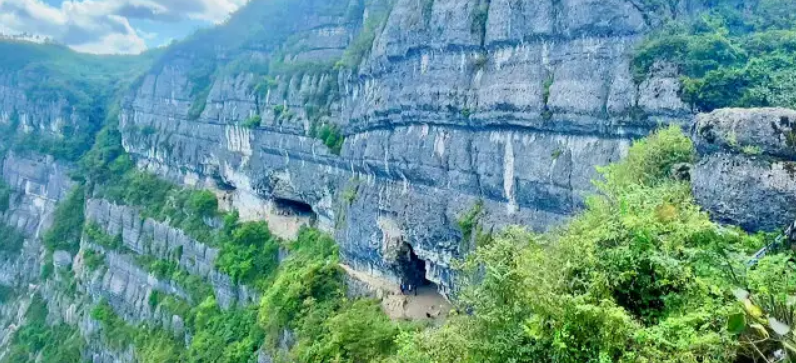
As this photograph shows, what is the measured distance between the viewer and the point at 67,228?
52.9 metres

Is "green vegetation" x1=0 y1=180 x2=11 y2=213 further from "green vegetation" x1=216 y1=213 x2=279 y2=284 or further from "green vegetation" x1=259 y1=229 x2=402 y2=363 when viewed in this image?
"green vegetation" x1=259 y1=229 x2=402 y2=363

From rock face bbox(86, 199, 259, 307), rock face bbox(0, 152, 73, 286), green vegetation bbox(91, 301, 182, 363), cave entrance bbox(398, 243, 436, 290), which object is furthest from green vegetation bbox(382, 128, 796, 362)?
rock face bbox(0, 152, 73, 286)

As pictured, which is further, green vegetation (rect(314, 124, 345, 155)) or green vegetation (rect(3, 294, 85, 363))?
green vegetation (rect(3, 294, 85, 363))

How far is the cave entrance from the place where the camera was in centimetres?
2794

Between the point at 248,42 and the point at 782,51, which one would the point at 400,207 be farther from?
the point at 248,42

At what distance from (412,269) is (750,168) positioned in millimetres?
18349

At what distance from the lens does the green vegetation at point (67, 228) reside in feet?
172

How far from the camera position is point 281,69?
140 ft

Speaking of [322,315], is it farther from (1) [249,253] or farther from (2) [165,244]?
(2) [165,244]

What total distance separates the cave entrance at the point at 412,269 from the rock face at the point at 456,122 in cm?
46

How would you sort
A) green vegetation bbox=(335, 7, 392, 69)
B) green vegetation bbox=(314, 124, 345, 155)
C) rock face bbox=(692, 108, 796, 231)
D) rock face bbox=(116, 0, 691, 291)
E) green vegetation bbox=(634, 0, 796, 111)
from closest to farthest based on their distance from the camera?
rock face bbox=(692, 108, 796, 231) → green vegetation bbox=(634, 0, 796, 111) → rock face bbox=(116, 0, 691, 291) → green vegetation bbox=(314, 124, 345, 155) → green vegetation bbox=(335, 7, 392, 69)

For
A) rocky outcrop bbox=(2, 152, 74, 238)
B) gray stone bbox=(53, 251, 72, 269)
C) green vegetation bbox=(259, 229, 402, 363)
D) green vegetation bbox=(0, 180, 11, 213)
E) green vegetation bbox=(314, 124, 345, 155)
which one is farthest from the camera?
green vegetation bbox=(0, 180, 11, 213)

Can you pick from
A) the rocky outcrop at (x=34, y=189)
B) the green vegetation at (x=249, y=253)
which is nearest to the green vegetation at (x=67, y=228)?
the rocky outcrop at (x=34, y=189)

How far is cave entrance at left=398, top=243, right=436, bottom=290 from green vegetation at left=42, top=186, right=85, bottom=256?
120 feet
